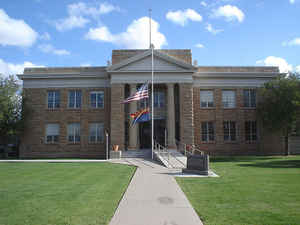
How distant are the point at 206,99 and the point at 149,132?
7579 millimetres

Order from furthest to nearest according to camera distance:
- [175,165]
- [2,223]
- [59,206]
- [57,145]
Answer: [57,145] → [175,165] → [59,206] → [2,223]

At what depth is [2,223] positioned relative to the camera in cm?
531

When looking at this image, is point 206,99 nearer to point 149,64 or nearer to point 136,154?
point 149,64

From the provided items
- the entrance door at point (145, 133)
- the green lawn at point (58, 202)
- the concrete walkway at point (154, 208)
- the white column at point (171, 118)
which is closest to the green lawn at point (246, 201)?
the concrete walkway at point (154, 208)

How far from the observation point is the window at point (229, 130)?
92.5ft

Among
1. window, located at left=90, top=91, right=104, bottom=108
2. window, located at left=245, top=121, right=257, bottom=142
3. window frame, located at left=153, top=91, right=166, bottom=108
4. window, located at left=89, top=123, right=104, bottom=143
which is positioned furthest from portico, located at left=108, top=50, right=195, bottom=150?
window, located at left=245, top=121, right=257, bottom=142

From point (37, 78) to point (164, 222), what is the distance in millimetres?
26974

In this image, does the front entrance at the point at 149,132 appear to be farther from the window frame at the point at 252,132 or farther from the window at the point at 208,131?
the window frame at the point at 252,132

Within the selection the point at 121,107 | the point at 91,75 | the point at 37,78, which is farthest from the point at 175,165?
the point at 37,78

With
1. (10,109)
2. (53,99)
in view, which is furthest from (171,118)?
(10,109)

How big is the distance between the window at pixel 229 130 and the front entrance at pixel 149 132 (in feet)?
23.3

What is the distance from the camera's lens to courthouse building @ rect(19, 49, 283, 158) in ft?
90.1

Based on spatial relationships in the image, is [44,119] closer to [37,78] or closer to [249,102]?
[37,78]

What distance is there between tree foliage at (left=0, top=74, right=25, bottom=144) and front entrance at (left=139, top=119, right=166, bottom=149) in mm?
12782
